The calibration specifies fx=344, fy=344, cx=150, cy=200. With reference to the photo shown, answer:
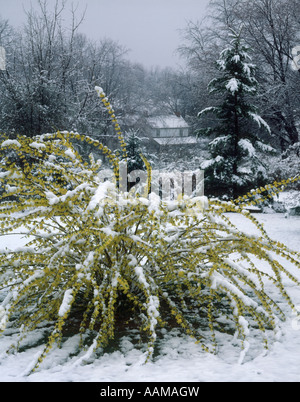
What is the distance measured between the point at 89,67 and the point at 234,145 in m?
5.99

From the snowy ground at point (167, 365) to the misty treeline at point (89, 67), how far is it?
4.74 meters

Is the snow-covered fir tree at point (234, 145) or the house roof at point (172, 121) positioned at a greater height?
the house roof at point (172, 121)

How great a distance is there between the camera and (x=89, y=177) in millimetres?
1567

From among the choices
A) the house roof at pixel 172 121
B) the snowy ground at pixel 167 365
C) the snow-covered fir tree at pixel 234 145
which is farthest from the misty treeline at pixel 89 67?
the snowy ground at pixel 167 365

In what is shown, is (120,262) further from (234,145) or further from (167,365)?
(234,145)

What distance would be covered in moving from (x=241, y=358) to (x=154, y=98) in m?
25.9

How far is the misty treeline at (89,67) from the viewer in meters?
8.39

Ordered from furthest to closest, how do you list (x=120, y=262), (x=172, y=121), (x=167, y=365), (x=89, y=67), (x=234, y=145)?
(x=172, y=121) → (x=89, y=67) → (x=234, y=145) → (x=120, y=262) → (x=167, y=365)

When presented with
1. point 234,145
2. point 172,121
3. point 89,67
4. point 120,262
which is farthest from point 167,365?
point 172,121

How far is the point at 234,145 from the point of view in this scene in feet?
Result: 29.5

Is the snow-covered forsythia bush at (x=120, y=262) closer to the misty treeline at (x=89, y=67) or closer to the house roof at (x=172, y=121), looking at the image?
the misty treeline at (x=89, y=67)

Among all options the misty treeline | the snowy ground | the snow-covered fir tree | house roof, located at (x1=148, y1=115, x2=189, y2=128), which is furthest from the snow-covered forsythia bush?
house roof, located at (x1=148, y1=115, x2=189, y2=128)
